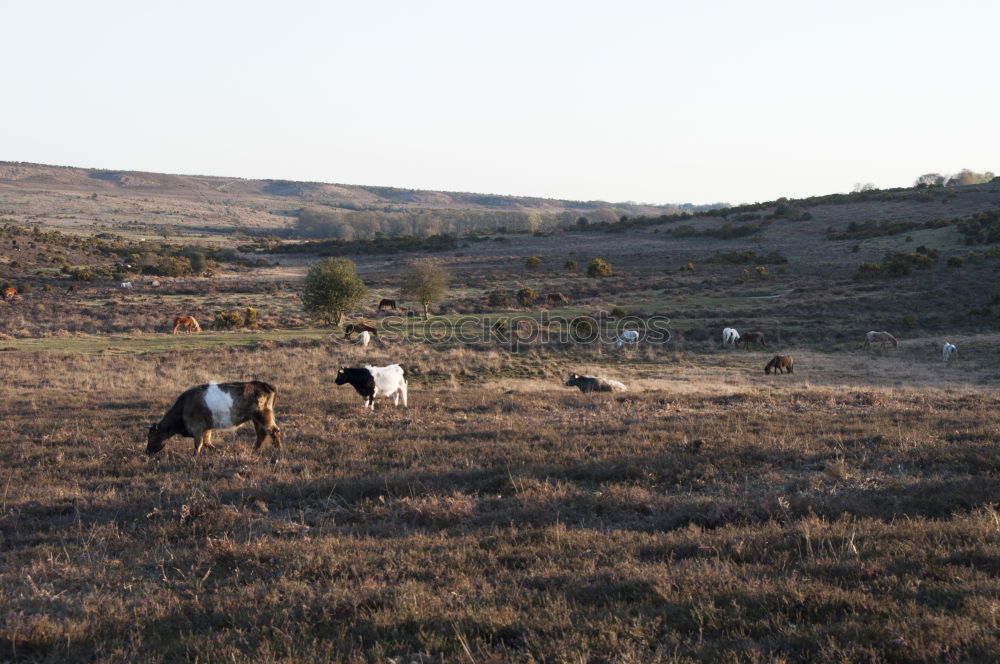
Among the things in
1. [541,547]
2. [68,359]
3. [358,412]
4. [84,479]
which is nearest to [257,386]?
[84,479]

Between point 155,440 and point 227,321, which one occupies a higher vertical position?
point 155,440

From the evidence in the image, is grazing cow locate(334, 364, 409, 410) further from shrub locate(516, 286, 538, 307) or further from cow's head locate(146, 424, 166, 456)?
shrub locate(516, 286, 538, 307)

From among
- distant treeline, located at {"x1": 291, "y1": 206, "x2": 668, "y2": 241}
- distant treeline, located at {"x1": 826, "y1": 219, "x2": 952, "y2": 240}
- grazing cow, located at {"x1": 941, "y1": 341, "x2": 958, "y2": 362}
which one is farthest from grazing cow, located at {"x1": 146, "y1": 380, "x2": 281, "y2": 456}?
distant treeline, located at {"x1": 291, "y1": 206, "x2": 668, "y2": 241}

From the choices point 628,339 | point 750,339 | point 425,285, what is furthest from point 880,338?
point 425,285

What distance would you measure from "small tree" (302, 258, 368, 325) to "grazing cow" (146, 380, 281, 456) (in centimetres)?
2722

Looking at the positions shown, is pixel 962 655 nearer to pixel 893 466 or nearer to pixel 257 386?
pixel 893 466

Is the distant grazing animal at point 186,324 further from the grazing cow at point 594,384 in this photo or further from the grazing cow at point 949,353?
the grazing cow at point 949,353

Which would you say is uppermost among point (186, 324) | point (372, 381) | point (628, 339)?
point (372, 381)

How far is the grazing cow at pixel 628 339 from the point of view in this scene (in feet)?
111

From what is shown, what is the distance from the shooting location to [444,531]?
729 cm

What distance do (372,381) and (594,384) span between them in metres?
8.18

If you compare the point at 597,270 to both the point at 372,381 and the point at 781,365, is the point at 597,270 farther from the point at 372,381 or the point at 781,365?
the point at 372,381

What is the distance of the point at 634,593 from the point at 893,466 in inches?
237

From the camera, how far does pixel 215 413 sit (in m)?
11.6
